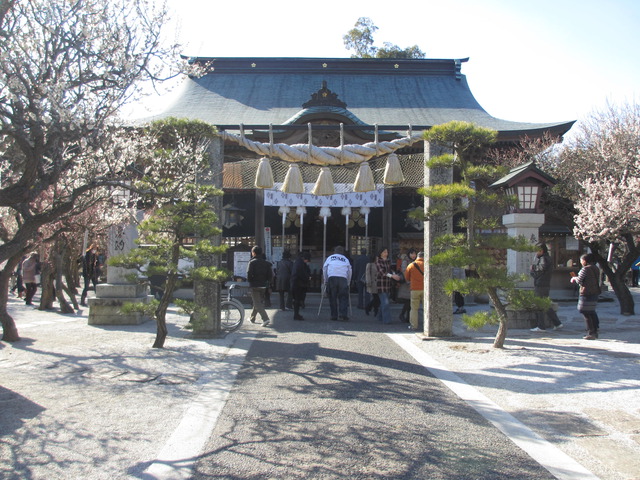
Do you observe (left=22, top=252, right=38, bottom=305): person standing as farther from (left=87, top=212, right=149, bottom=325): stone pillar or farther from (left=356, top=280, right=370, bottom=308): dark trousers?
(left=356, top=280, right=370, bottom=308): dark trousers

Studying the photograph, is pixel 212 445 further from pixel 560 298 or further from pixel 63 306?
pixel 560 298

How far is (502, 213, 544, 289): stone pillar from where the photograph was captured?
36.6ft

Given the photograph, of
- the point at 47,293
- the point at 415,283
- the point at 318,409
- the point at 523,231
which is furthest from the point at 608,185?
the point at 47,293

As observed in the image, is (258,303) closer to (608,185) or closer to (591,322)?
(591,322)

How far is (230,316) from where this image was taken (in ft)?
34.1

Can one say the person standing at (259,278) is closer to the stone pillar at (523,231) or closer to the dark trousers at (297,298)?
the dark trousers at (297,298)

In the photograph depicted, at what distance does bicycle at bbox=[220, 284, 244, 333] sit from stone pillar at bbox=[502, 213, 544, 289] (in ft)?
18.7

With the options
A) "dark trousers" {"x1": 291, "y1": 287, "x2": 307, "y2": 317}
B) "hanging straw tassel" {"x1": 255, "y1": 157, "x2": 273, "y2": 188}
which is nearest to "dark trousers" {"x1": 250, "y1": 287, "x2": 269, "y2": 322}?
"dark trousers" {"x1": 291, "y1": 287, "x2": 307, "y2": 317}

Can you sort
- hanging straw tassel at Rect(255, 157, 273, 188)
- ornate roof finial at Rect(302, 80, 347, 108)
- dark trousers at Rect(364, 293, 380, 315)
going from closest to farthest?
hanging straw tassel at Rect(255, 157, 273, 188)
dark trousers at Rect(364, 293, 380, 315)
ornate roof finial at Rect(302, 80, 347, 108)

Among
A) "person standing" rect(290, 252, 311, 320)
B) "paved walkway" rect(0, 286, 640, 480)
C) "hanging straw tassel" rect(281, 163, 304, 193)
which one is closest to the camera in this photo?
"paved walkway" rect(0, 286, 640, 480)

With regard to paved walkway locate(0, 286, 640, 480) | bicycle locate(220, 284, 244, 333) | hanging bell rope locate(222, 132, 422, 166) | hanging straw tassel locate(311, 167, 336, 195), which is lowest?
paved walkway locate(0, 286, 640, 480)

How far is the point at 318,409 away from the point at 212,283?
4.69 meters

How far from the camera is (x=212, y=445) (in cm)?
422

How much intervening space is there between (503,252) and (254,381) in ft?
49.2
